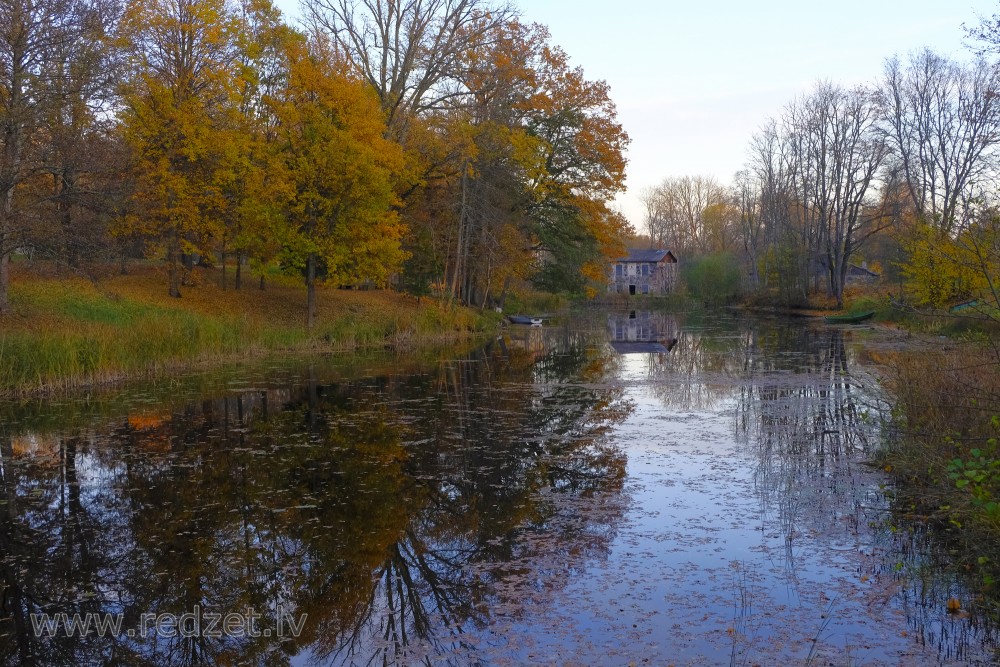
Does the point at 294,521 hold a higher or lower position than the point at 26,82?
lower

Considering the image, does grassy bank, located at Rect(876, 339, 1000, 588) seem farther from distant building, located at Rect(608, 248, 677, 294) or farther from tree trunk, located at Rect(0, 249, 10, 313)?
→ distant building, located at Rect(608, 248, 677, 294)

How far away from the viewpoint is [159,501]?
8.30m

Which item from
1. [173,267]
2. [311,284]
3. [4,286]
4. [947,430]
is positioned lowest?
[947,430]

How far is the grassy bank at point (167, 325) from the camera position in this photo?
1608cm

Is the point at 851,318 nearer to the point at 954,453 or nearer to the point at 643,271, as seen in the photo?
the point at 954,453

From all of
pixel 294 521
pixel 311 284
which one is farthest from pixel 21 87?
pixel 294 521

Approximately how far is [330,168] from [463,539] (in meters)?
21.8

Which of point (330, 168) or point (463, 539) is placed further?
point (330, 168)

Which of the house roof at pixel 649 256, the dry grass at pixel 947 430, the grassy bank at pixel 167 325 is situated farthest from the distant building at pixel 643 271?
the dry grass at pixel 947 430

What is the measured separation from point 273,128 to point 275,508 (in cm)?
2399

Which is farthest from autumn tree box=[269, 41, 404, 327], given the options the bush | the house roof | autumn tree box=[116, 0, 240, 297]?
the house roof

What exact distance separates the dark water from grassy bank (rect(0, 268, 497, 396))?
206 cm

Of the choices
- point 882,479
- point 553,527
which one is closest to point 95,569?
point 553,527

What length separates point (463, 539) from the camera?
709cm
